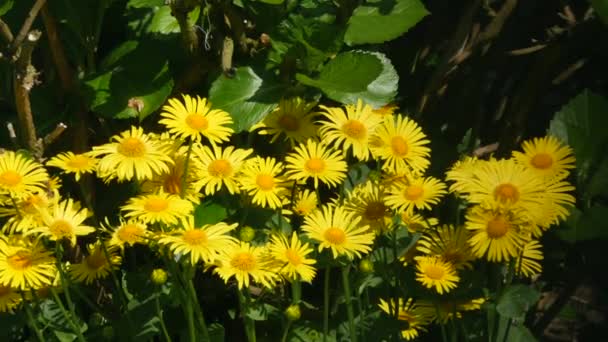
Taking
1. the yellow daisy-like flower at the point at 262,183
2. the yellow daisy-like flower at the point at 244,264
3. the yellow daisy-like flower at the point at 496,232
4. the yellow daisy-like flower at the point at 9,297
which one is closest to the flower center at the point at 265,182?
the yellow daisy-like flower at the point at 262,183

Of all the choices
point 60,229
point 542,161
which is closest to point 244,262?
point 60,229

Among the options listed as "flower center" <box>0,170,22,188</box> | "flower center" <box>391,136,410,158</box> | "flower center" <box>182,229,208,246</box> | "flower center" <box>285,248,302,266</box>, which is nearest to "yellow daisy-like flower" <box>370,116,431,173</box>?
"flower center" <box>391,136,410,158</box>

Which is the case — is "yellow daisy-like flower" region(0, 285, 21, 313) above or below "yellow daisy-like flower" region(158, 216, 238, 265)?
below

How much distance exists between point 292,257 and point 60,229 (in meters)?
0.34

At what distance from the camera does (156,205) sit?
149cm

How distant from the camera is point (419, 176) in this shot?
65.7 inches

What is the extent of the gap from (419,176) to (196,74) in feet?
1.57

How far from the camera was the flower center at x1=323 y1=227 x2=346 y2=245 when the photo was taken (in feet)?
5.04

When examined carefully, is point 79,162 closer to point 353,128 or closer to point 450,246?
point 353,128

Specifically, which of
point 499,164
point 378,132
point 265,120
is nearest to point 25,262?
point 265,120

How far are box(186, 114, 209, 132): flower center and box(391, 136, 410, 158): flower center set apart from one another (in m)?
0.30

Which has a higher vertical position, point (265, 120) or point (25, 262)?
point (265, 120)

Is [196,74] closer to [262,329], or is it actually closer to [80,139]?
[80,139]

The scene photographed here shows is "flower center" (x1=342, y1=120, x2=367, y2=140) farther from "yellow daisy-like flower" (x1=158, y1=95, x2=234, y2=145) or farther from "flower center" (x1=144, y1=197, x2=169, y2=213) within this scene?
"flower center" (x1=144, y1=197, x2=169, y2=213)
